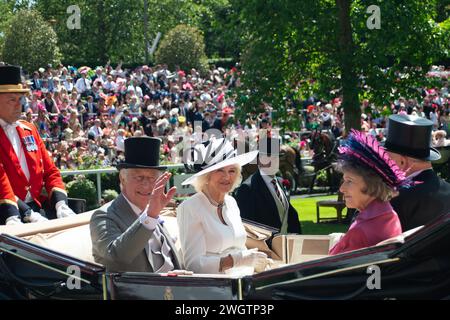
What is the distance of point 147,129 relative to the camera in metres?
21.4

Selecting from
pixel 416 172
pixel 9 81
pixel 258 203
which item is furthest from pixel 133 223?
pixel 258 203

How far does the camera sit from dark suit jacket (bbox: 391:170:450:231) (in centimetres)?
537

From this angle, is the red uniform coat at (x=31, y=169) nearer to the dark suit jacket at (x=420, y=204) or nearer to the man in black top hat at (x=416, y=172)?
the man in black top hat at (x=416, y=172)

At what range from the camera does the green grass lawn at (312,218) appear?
13.3 metres

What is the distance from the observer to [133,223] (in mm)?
5152

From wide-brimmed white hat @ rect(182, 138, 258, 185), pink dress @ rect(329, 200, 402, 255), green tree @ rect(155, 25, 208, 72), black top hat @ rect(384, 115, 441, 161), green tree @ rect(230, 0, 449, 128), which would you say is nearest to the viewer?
pink dress @ rect(329, 200, 402, 255)

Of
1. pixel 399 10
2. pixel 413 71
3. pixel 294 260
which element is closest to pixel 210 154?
pixel 294 260

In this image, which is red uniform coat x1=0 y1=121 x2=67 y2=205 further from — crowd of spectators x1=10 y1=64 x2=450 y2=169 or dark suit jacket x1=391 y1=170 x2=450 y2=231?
crowd of spectators x1=10 y1=64 x2=450 y2=169

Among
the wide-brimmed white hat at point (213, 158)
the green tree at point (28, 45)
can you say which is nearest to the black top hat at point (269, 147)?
the wide-brimmed white hat at point (213, 158)

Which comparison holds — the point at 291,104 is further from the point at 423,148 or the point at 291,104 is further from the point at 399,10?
the point at 423,148

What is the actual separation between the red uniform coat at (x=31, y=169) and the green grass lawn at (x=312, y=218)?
625 cm

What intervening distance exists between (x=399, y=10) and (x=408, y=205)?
8261 millimetres

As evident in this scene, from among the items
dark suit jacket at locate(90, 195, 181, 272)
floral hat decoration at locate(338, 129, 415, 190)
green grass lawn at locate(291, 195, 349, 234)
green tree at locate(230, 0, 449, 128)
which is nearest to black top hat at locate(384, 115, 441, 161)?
floral hat decoration at locate(338, 129, 415, 190)

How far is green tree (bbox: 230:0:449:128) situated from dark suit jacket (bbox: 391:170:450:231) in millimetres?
7842
